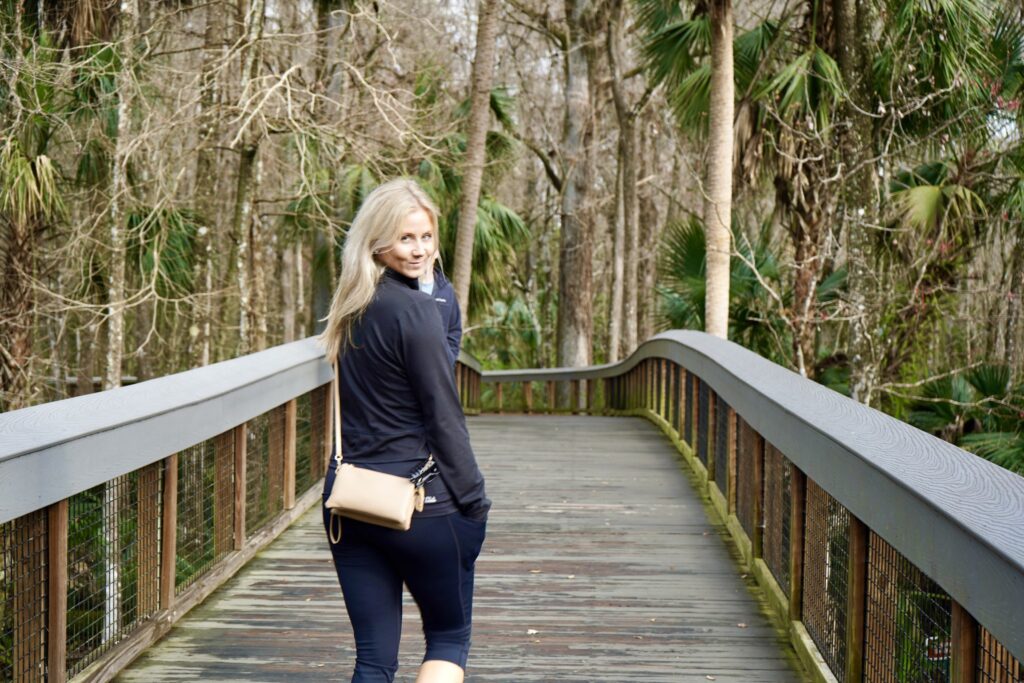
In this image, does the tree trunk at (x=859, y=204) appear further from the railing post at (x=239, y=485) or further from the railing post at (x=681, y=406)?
the railing post at (x=239, y=485)

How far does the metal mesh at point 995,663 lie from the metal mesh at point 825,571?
1.46m

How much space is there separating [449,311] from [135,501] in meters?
1.90

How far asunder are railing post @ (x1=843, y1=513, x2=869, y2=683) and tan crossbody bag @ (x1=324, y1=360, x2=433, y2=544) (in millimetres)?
1478

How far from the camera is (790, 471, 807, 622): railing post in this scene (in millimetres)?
4531

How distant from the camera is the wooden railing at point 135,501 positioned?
10.7ft

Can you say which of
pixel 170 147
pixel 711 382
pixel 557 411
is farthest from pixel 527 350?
pixel 711 382

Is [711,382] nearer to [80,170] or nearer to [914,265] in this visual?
[914,265]

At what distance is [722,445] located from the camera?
7.36 m

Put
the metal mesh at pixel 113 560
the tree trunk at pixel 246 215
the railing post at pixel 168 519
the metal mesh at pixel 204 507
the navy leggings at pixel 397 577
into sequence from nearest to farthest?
the navy leggings at pixel 397 577 → the metal mesh at pixel 113 560 → the railing post at pixel 168 519 → the metal mesh at pixel 204 507 → the tree trunk at pixel 246 215

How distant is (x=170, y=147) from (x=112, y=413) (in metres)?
11.3

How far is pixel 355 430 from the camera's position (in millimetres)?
2977

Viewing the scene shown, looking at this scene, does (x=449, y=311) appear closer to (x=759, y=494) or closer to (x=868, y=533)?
(x=868, y=533)

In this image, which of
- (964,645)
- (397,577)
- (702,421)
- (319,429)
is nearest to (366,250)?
(397,577)

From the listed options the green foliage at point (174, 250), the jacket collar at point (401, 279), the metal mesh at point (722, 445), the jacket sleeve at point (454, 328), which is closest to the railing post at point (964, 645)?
the jacket sleeve at point (454, 328)
